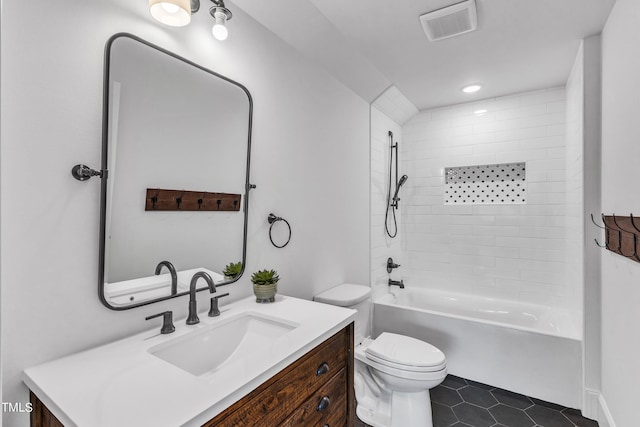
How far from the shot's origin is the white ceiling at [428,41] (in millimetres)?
1784

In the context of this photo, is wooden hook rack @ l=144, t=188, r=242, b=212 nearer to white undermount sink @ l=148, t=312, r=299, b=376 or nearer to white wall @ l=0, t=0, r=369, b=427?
white wall @ l=0, t=0, r=369, b=427

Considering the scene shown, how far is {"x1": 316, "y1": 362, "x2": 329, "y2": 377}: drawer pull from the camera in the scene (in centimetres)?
119

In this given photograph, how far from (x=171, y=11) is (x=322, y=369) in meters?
1.44

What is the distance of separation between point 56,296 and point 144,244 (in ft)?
0.99

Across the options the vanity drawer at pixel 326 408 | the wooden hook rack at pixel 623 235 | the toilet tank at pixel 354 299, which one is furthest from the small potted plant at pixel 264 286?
the wooden hook rack at pixel 623 235

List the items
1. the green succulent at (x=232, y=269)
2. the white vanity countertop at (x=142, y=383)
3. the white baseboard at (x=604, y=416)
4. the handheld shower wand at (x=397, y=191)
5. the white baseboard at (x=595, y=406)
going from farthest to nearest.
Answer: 1. the handheld shower wand at (x=397, y=191)
2. the white baseboard at (x=595, y=406)
3. the white baseboard at (x=604, y=416)
4. the green succulent at (x=232, y=269)
5. the white vanity countertop at (x=142, y=383)

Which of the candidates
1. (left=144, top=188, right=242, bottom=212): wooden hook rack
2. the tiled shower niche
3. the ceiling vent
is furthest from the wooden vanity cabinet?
the tiled shower niche

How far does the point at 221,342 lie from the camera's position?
1274 mm

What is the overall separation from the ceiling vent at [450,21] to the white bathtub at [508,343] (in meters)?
2.07

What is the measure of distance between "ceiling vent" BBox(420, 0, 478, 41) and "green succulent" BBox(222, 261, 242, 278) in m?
1.77

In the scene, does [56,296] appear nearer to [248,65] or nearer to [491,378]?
[248,65]

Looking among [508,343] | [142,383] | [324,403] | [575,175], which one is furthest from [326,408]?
[575,175]

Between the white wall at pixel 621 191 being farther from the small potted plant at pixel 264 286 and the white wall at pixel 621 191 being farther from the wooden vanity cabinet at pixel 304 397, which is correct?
the small potted plant at pixel 264 286

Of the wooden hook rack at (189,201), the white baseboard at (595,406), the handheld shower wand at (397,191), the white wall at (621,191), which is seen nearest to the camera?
the wooden hook rack at (189,201)
